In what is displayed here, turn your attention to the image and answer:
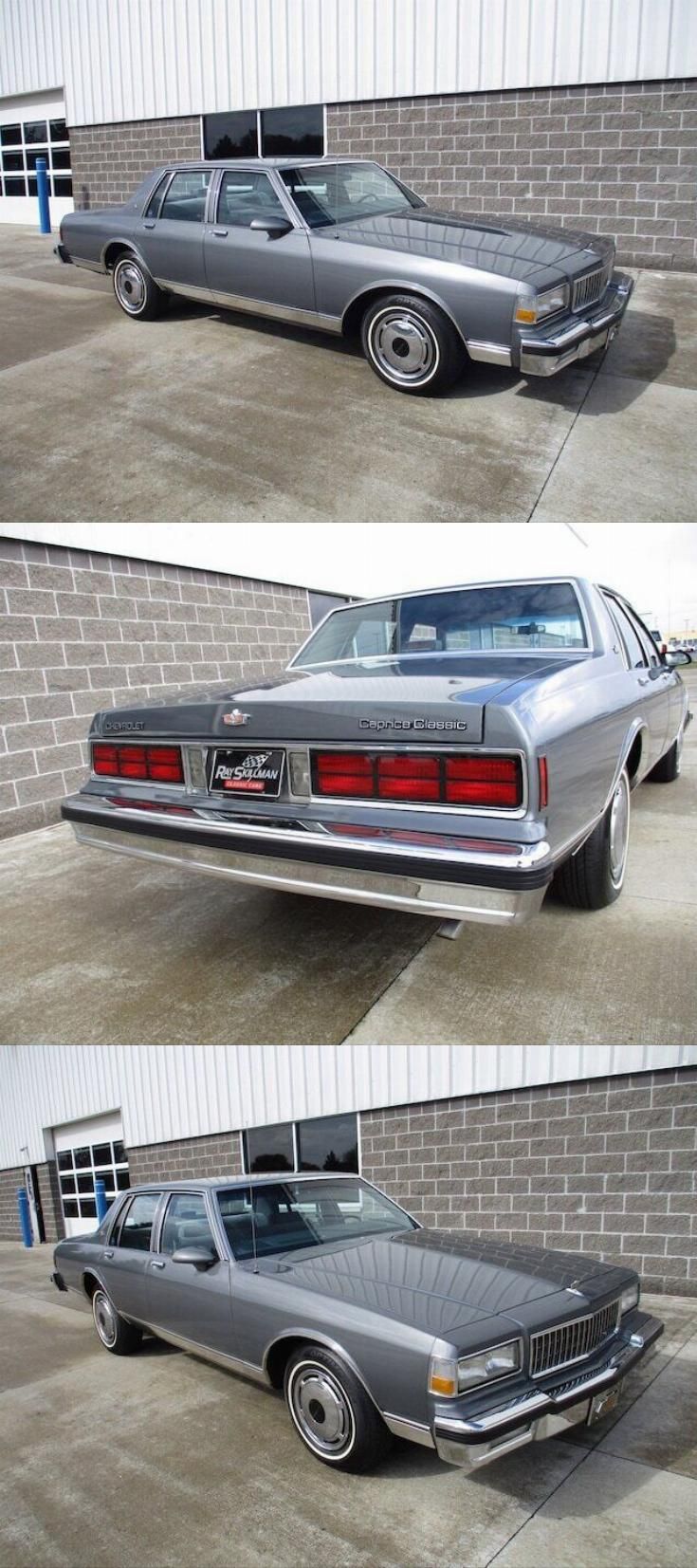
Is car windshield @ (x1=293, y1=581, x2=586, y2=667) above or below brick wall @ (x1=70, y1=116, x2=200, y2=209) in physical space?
below

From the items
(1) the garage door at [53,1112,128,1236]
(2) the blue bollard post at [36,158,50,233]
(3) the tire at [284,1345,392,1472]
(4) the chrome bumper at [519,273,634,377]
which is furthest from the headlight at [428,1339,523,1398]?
(2) the blue bollard post at [36,158,50,233]

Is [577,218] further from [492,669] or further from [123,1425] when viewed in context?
[123,1425]

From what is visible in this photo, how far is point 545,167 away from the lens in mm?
10773

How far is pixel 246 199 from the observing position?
22.0 ft

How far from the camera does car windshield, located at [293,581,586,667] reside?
4.46 metres

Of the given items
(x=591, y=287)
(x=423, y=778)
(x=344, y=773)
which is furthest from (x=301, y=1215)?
(x=591, y=287)

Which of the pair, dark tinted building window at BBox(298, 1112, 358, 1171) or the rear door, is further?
dark tinted building window at BBox(298, 1112, 358, 1171)

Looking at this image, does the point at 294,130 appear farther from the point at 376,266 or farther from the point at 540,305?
A: the point at 540,305

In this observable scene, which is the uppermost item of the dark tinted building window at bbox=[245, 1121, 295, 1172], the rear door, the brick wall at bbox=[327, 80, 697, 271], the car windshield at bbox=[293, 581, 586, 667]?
the brick wall at bbox=[327, 80, 697, 271]

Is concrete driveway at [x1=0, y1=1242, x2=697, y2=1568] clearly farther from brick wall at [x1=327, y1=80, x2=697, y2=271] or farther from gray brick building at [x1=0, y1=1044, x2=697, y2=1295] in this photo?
brick wall at [x1=327, y1=80, x2=697, y2=271]

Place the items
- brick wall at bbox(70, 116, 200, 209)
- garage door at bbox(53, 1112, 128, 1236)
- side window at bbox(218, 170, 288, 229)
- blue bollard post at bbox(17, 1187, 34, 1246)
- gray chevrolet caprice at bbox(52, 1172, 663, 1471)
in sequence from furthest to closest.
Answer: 1. brick wall at bbox(70, 116, 200, 209)
2. blue bollard post at bbox(17, 1187, 34, 1246)
3. garage door at bbox(53, 1112, 128, 1236)
4. side window at bbox(218, 170, 288, 229)
5. gray chevrolet caprice at bbox(52, 1172, 663, 1471)

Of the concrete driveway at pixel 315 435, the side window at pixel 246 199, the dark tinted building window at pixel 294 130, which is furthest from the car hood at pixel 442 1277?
the dark tinted building window at pixel 294 130

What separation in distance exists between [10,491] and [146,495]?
2.88 ft

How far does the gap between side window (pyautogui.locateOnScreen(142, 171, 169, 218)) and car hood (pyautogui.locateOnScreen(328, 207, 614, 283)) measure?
6.14 feet
